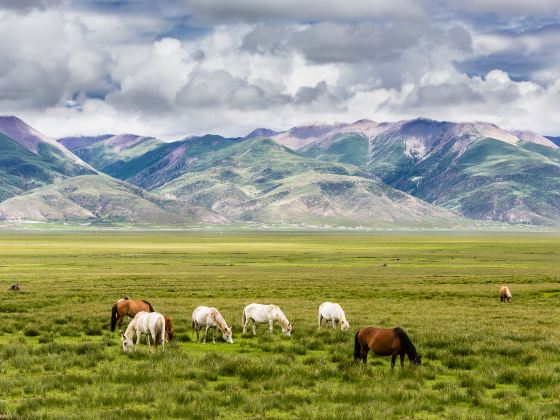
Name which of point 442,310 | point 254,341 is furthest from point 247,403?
point 442,310

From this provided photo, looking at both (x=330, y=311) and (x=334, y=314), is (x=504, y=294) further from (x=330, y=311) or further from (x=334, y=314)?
(x=330, y=311)

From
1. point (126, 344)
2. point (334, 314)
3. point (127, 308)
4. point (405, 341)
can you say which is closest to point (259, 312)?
point (334, 314)

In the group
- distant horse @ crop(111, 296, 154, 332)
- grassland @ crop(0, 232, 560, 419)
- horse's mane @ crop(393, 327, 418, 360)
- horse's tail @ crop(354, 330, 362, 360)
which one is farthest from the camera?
distant horse @ crop(111, 296, 154, 332)

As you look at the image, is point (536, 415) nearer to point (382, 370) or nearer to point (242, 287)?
point (382, 370)

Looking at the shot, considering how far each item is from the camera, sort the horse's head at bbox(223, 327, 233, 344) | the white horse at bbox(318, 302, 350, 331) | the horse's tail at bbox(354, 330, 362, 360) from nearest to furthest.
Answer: the horse's tail at bbox(354, 330, 362, 360) → the horse's head at bbox(223, 327, 233, 344) → the white horse at bbox(318, 302, 350, 331)

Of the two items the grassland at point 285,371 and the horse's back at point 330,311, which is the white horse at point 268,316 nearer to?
the grassland at point 285,371

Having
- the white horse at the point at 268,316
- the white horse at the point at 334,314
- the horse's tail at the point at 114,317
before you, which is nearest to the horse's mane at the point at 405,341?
the white horse at the point at 268,316

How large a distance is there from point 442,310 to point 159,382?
2888cm

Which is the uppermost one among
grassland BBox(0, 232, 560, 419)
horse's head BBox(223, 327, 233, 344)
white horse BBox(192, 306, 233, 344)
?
white horse BBox(192, 306, 233, 344)

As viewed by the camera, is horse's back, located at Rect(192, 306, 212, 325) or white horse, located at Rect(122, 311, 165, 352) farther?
horse's back, located at Rect(192, 306, 212, 325)

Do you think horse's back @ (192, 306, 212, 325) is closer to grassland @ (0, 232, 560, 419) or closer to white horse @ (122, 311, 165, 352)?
grassland @ (0, 232, 560, 419)

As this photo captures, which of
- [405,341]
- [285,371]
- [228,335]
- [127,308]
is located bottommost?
[285,371]

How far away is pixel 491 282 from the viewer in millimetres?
73500

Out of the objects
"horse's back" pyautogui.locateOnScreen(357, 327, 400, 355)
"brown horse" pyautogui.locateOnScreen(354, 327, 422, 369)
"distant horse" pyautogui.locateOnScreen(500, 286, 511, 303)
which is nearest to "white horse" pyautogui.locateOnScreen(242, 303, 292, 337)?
"brown horse" pyautogui.locateOnScreen(354, 327, 422, 369)
